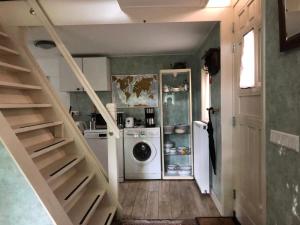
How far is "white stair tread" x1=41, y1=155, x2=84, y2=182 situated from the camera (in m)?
2.27

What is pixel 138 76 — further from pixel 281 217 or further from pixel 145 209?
pixel 281 217

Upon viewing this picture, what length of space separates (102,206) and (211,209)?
1.34 meters

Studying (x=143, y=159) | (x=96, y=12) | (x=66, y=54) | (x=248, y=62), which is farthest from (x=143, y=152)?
(x=248, y=62)

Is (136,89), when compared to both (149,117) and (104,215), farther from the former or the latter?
(104,215)

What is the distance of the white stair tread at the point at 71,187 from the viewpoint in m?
2.28

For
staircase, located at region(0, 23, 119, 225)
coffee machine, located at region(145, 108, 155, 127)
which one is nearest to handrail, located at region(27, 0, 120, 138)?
staircase, located at region(0, 23, 119, 225)

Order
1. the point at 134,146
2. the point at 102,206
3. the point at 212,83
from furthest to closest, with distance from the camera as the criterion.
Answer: the point at 134,146 → the point at 212,83 → the point at 102,206

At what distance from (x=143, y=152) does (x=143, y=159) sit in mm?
124

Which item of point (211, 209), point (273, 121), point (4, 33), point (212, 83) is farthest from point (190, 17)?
point (211, 209)

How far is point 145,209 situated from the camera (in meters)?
3.37

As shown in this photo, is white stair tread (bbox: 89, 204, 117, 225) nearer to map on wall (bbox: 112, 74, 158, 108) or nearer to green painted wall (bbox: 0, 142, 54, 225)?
green painted wall (bbox: 0, 142, 54, 225)

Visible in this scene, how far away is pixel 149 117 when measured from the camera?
502 cm

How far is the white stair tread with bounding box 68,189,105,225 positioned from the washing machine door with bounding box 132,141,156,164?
171cm

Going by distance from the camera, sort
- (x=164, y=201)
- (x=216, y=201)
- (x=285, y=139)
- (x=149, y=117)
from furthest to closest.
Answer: (x=149, y=117) < (x=164, y=201) < (x=216, y=201) < (x=285, y=139)
